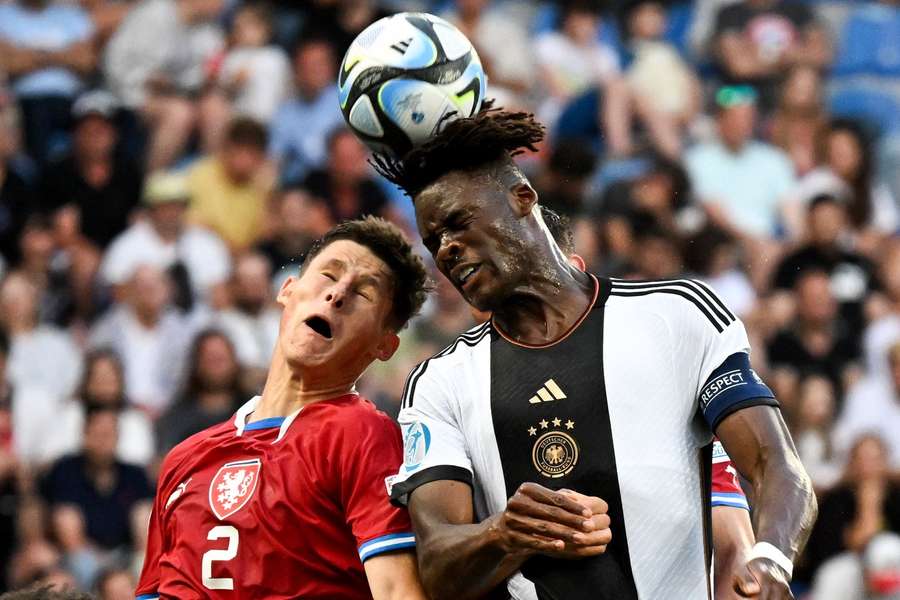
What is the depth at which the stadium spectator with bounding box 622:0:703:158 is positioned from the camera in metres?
12.1

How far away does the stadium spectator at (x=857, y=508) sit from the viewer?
9344 mm

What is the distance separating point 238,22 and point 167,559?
7503 millimetres

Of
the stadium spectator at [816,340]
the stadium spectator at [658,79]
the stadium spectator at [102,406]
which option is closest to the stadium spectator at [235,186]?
A: the stadium spectator at [102,406]

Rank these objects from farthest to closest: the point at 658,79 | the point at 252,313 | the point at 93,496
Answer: the point at 658,79 → the point at 252,313 → the point at 93,496

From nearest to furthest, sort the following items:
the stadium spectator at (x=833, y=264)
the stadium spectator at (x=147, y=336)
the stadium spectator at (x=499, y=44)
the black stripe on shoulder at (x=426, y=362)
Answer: the black stripe on shoulder at (x=426, y=362) < the stadium spectator at (x=147, y=336) < the stadium spectator at (x=833, y=264) < the stadium spectator at (x=499, y=44)

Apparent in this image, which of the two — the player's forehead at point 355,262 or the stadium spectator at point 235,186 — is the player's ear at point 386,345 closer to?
the player's forehead at point 355,262

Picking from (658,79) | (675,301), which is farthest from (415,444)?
(658,79)

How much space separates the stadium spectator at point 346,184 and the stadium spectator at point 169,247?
84 cm

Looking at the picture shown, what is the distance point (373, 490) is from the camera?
478cm

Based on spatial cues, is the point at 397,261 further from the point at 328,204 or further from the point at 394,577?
the point at 328,204

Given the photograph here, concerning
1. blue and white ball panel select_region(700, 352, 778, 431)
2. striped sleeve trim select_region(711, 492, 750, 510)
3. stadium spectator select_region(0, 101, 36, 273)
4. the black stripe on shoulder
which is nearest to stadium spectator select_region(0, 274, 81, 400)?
stadium spectator select_region(0, 101, 36, 273)

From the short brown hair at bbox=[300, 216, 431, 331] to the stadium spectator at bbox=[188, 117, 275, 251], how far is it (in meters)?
5.60

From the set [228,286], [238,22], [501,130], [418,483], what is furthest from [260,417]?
[238,22]

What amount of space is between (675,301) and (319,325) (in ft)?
4.27
